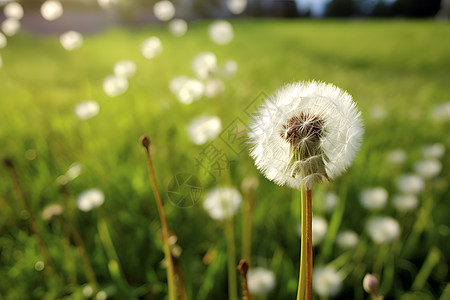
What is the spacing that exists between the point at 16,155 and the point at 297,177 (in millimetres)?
1341

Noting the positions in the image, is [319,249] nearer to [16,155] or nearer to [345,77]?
[16,155]

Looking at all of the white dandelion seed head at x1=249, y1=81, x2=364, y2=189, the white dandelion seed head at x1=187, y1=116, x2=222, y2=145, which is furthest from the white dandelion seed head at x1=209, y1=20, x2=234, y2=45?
the white dandelion seed head at x1=249, y1=81, x2=364, y2=189

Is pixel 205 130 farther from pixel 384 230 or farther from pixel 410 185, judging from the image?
pixel 410 185

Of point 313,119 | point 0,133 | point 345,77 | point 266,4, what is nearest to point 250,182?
point 313,119

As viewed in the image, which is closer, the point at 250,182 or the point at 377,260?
the point at 250,182

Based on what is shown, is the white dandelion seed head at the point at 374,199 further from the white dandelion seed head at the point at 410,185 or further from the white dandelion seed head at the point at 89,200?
the white dandelion seed head at the point at 89,200

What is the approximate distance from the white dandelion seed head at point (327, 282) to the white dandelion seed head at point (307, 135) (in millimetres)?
507

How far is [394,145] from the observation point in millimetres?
1419

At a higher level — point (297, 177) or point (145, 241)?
point (297, 177)

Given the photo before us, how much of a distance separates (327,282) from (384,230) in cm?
19

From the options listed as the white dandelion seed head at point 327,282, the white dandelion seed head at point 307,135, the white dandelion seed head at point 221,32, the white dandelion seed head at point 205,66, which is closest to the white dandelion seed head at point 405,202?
the white dandelion seed head at point 327,282

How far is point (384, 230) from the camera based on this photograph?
2.75 ft

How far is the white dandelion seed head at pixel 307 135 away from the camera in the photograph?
301 mm

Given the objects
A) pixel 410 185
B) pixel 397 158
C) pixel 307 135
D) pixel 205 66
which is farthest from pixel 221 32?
pixel 307 135
